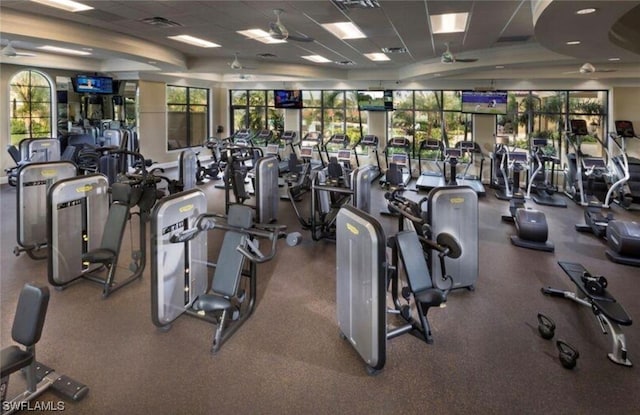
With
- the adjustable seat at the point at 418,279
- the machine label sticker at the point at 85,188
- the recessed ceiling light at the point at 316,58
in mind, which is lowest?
the adjustable seat at the point at 418,279

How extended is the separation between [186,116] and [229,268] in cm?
1269

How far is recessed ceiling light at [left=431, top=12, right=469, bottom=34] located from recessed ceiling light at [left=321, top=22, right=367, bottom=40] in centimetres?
124

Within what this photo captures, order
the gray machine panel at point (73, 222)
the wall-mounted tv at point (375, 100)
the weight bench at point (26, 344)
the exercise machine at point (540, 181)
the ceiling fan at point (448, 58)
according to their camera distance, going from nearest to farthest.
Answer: the weight bench at point (26, 344), the gray machine panel at point (73, 222), the ceiling fan at point (448, 58), the exercise machine at point (540, 181), the wall-mounted tv at point (375, 100)

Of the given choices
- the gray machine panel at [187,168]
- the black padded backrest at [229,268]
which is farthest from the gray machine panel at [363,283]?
the gray machine panel at [187,168]

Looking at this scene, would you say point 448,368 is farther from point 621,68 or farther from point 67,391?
point 621,68

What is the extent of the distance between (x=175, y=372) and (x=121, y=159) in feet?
26.7

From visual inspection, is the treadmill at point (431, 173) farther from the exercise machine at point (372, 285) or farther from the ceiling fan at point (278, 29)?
the exercise machine at point (372, 285)

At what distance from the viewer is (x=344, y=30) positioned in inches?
266

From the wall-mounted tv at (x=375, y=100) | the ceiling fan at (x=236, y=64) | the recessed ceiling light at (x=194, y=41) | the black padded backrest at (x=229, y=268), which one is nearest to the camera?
the black padded backrest at (x=229, y=268)

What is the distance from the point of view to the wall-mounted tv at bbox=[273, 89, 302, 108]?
46.5 feet

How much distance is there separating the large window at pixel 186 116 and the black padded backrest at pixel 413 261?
12180 mm

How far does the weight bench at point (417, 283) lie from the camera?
3227 millimetres

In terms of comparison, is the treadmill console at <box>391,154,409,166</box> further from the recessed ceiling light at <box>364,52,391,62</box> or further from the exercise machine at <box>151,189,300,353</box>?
the exercise machine at <box>151,189,300,353</box>

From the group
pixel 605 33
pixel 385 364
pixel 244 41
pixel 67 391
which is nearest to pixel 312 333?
pixel 385 364
